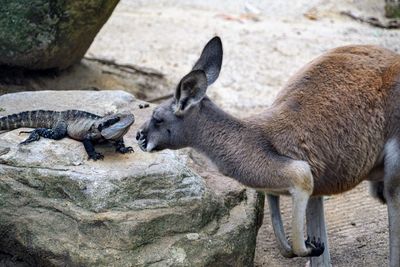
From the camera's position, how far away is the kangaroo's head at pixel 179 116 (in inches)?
215

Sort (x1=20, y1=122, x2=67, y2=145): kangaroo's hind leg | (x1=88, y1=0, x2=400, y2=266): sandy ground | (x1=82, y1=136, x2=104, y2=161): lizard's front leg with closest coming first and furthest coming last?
(x1=82, y1=136, x2=104, y2=161): lizard's front leg
(x1=20, y1=122, x2=67, y2=145): kangaroo's hind leg
(x1=88, y1=0, x2=400, y2=266): sandy ground

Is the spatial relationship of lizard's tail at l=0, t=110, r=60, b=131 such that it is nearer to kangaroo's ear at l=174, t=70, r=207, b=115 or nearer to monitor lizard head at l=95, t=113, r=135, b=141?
monitor lizard head at l=95, t=113, r=135, b=141

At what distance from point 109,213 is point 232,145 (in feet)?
3.14

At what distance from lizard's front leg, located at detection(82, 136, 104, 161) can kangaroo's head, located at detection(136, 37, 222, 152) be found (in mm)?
379

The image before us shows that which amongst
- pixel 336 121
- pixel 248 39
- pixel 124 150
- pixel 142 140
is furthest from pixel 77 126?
pixel 248 39

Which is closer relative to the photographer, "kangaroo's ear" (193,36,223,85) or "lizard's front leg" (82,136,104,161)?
"kangaroo's ear" (193,36,223,85)

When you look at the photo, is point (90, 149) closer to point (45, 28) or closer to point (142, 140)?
point (142, 140)

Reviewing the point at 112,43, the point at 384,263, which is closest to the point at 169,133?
the point at 384,263

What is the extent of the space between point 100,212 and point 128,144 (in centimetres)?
87

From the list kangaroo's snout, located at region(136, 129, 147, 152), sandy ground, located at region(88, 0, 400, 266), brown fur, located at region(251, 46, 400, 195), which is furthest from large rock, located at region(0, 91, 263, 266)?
sandy ground, located at region(88, 0, 400, 266)

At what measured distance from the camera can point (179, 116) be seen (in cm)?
554

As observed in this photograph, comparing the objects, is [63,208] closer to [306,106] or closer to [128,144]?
[128,144]

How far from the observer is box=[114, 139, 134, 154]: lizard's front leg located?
5956 millimetres

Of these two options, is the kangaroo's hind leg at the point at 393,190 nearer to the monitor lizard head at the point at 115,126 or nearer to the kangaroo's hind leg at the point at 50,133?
the monitor lizard head at the point at 115,126
